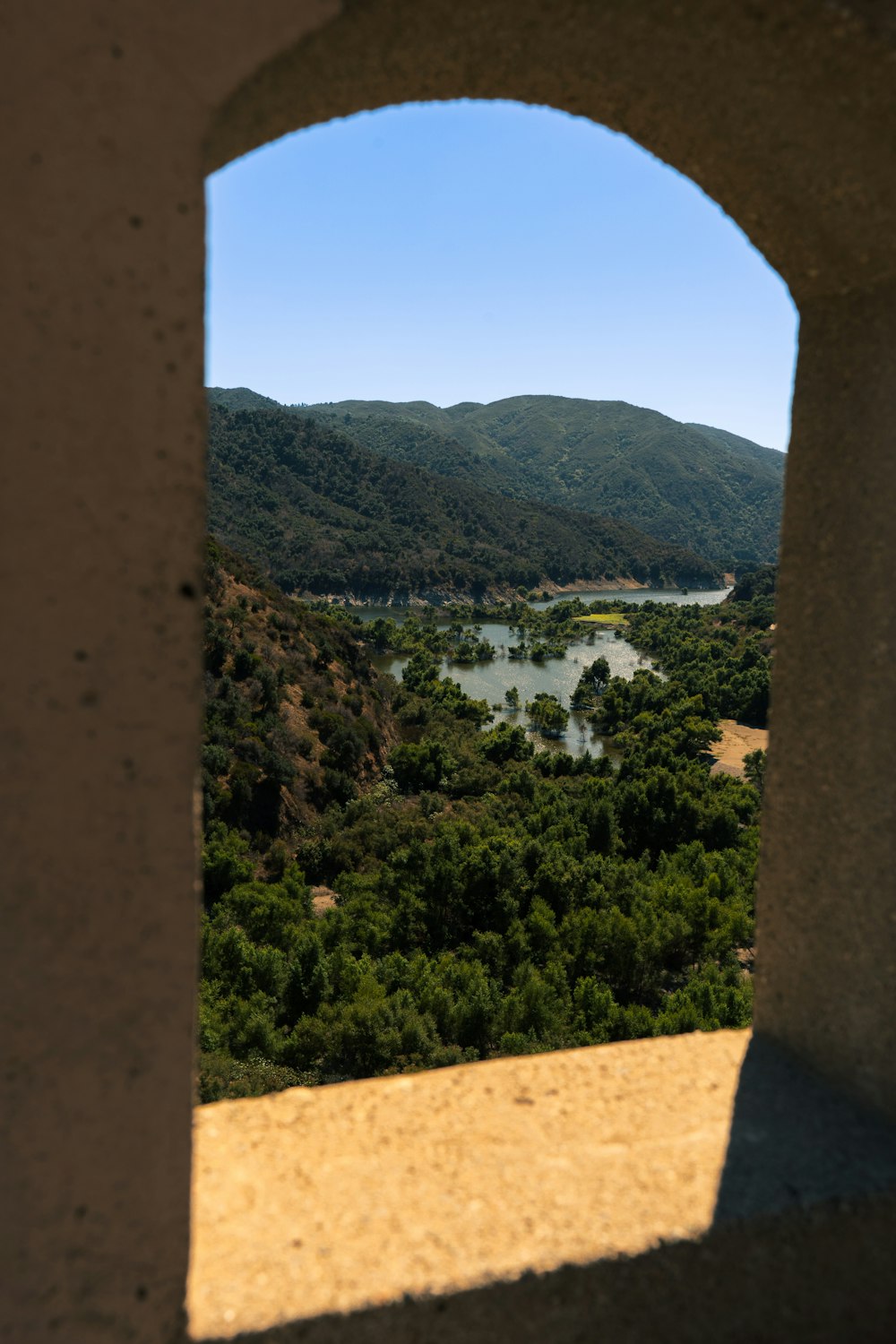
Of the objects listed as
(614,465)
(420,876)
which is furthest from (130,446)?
(614,465)

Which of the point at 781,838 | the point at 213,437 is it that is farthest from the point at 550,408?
the point at 781,838

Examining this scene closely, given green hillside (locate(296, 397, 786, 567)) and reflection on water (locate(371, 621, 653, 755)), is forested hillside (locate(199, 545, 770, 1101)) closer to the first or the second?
reflection on water (locate(371, 621, 653, 755))

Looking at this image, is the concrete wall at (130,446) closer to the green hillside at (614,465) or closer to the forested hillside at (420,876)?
the forested hillside at (420,876)

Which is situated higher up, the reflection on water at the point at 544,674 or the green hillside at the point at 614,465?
the green hillside at the point at 614,465

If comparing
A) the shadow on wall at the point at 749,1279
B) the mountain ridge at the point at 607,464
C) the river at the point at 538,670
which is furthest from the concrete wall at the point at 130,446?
the mountain ridge at the point at 607,464

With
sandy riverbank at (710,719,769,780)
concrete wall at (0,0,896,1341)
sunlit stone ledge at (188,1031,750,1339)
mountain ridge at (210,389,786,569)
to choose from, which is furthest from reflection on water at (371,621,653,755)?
mountain ridge at (210,389,786,569)
